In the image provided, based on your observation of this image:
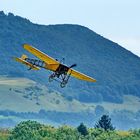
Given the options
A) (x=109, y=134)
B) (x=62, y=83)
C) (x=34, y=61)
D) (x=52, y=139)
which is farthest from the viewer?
(x=109, y=134)

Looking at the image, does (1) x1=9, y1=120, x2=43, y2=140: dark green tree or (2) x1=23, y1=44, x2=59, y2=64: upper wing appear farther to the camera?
(1) x1=9, y1=120, x2=43, y2=140: dark green tree

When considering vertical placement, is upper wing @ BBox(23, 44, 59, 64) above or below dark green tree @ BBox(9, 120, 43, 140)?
above

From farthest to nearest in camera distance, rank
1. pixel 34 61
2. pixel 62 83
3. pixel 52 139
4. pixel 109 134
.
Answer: pixel 109 134 → pixel 52 139 → pixel 34 61 → pixel 62 83

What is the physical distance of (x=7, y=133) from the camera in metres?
157

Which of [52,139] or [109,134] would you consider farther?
[109,134]

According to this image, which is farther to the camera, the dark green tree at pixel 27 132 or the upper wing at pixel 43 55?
the dark green tree at pixel 27 132

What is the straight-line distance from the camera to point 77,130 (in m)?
161

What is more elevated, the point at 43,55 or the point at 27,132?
the point at 43,55

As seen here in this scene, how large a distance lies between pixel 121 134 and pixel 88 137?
9764 millimetres

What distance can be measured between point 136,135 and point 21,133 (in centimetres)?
2250

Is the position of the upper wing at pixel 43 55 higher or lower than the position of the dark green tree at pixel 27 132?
higher

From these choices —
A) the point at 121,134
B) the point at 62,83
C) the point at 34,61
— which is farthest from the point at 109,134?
the point at 62,83

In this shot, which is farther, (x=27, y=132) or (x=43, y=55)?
(x=27, y=132)

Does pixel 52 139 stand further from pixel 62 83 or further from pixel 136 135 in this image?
pixel 62 83
